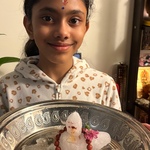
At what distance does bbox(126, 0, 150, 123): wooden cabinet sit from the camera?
1582 millimetres

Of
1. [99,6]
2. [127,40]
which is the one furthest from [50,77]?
[127,40]

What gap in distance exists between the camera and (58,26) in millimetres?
575

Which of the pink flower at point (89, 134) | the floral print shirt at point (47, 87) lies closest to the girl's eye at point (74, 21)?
the floral print shirt at point (47, 87)

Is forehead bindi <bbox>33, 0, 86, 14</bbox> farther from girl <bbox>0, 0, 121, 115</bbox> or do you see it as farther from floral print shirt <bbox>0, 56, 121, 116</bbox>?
floral print shirt <bbox>0, 56, 121, 116</bbox>

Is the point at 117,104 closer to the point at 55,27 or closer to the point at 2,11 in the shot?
the point at 55,27

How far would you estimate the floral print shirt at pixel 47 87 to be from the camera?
69 cm

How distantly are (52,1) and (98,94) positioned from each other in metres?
0.30

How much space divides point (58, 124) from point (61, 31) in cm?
20

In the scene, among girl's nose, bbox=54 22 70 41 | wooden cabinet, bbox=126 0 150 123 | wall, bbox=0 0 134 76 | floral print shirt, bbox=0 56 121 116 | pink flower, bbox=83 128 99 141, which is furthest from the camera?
wooden cabinet, bbox=126 0 150 123

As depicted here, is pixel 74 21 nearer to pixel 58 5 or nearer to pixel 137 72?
pixel 58 5

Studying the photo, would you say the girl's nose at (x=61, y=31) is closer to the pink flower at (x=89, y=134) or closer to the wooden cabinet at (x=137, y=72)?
the pink flower at (x=89, y=134)

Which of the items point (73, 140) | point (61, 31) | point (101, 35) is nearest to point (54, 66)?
point (61, 31)

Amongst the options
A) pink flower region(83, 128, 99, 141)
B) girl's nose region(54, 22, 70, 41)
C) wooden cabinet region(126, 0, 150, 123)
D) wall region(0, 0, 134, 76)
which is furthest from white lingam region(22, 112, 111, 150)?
wooden cabinet region(126, 0, 150, 123)

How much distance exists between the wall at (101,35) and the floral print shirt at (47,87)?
30.2 inches
